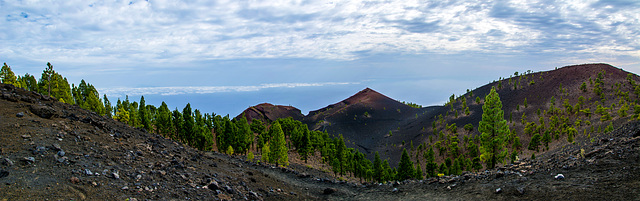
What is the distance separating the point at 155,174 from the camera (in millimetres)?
13625

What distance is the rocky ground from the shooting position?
1069 cm

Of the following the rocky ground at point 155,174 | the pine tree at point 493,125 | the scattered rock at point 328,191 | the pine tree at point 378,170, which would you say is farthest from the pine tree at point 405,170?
the scattered rock at point 328,191

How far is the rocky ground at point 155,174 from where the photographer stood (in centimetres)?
1069

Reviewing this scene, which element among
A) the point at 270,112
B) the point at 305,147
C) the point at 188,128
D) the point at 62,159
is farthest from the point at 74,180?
the point at 270,112

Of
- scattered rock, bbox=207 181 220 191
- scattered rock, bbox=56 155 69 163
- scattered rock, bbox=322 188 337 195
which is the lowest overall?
scattered rock, bbox=322 188 337 195

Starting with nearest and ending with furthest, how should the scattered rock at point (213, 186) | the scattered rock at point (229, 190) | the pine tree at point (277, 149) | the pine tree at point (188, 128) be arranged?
the scattered rock at point (213, 186), the scattered rock at point (229, 190), the pine tree at point (277, 149), the pine tree at point (188, 128)

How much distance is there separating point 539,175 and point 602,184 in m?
3.06

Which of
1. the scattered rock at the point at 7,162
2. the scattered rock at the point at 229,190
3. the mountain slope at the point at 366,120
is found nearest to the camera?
the scattered rock at the point at 7,162

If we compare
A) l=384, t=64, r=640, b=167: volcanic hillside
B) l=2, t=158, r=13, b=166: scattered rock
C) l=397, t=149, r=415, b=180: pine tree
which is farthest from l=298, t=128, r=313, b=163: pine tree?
l=2, t=158, r=13, b=166: scattered rock

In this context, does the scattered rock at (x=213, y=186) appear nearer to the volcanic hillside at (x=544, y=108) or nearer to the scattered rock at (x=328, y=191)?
the scattered rock at (x=328, y=191)

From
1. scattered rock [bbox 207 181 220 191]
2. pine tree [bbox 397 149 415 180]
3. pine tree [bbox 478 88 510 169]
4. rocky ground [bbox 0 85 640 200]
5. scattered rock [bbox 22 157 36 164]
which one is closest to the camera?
rocky ground [bbox 0 85 640 200]

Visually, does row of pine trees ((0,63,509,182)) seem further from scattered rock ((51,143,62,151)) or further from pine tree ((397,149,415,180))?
scattered rock ((51,143,62,151))

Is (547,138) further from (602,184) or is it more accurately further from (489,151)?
(602,184)

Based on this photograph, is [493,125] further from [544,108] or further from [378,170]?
[544,108]
